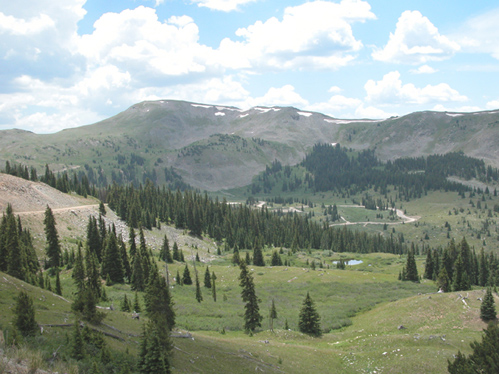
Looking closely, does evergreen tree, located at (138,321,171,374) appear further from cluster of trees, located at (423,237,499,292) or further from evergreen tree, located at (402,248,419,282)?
evergreen tree, located at (402,248,419,282)

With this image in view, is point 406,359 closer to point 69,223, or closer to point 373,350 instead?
point 373,350

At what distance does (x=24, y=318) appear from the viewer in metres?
22.9

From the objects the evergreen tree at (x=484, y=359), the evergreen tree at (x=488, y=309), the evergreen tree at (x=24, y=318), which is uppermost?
the evergreen tree at (x=24, y=318)

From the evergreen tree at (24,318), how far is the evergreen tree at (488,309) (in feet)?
180

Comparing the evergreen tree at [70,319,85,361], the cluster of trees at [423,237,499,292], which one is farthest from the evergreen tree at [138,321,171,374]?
the cluster of trees at [423,237,499,292]

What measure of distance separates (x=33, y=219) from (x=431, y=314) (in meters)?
90.4

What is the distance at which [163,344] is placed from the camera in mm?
26766

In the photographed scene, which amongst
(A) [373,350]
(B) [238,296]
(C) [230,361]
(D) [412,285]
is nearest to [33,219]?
(B) [238,296]

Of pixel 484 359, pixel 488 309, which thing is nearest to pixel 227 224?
pixel 488 309

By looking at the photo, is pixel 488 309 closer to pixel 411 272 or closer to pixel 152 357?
pixel 152 357

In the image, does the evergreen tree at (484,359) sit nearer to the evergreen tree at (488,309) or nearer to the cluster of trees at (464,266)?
the evergreen tree at (488,309)

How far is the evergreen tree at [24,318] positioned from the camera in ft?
74.2

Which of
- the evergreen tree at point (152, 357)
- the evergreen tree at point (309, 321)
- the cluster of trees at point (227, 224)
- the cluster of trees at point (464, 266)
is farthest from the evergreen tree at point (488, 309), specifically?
the cluster of trees at point (227, 224)

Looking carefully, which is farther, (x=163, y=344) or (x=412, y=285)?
(x=412, y=285)
